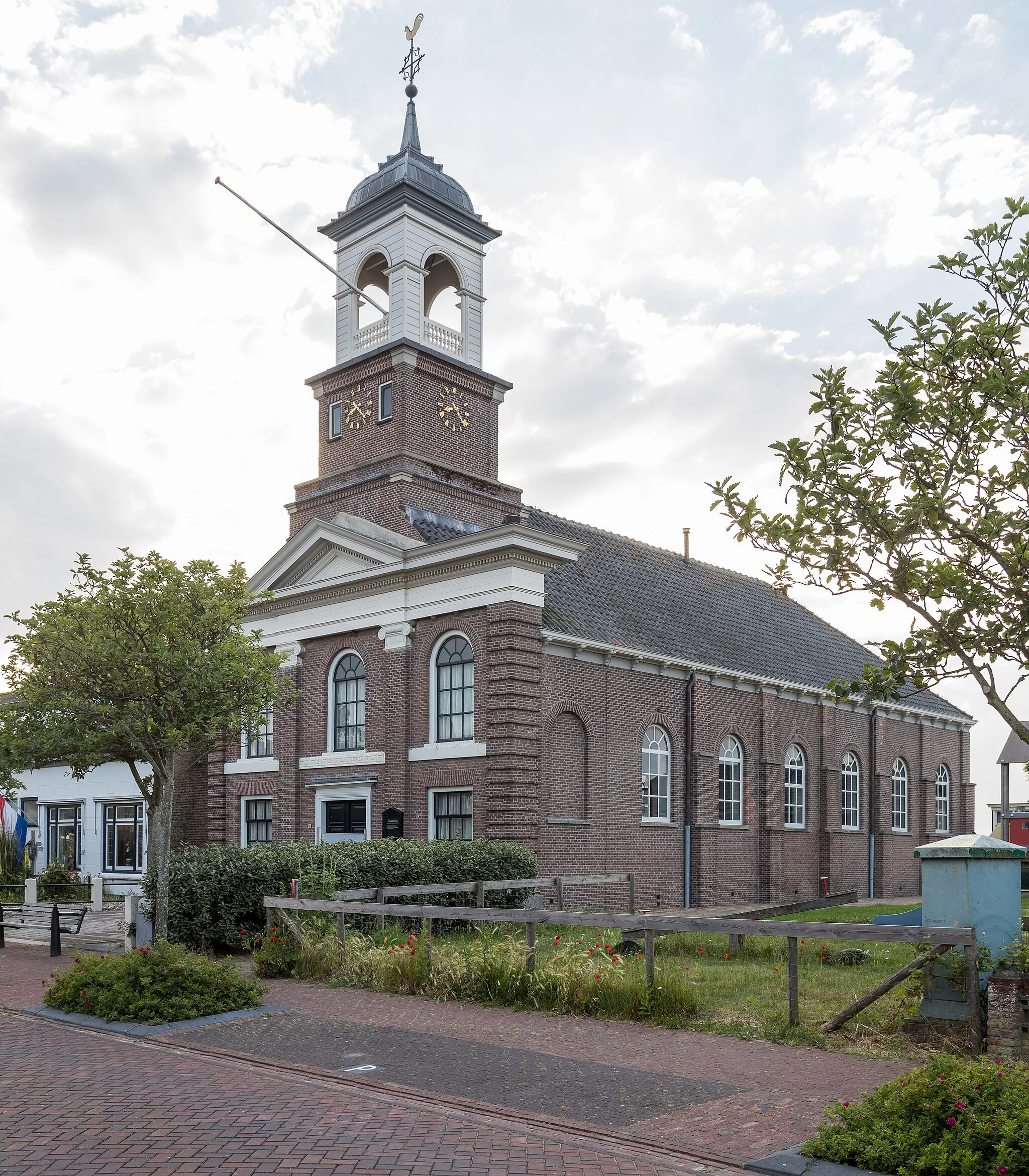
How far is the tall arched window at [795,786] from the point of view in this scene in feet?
112

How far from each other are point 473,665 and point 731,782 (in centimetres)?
967

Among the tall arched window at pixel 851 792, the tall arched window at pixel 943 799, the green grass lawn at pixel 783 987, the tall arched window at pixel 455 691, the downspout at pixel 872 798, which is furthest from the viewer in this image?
the tall arched window at pixel 943 799

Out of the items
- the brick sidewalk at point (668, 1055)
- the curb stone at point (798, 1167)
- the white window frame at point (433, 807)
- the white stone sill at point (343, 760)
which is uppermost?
the white stone sill at point (343, 760)

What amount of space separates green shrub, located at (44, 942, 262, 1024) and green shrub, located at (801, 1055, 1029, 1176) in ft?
24.9

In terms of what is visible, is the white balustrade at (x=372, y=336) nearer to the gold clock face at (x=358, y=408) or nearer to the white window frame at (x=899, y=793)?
the gold clock face at (x=358, y=408)

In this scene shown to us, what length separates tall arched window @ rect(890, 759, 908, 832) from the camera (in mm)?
39281

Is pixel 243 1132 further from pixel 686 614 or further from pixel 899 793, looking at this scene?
pixel 899 793

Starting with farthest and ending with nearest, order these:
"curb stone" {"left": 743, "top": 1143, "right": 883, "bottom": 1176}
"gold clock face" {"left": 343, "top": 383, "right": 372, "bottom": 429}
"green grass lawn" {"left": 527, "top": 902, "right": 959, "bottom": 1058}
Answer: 1. "gold clock face" {"left": 343, "top": 383, "right": 372, "bottom": 429}
2. "green grass lawn" {"left": 527, "top": 902, "right": 959, "bottom": 1058}
3. "curb stone" {"left": 743, "top": 1143, "right": 883, "bottom": 1176}

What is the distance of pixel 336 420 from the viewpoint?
31312mm

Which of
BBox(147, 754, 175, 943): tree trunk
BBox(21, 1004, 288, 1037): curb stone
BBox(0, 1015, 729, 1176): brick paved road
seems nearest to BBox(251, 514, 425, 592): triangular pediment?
BBox(147, 754, 175, 943): tree trunk

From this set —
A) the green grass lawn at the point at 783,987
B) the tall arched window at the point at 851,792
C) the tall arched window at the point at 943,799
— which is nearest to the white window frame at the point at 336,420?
the green grass lawn at the point at 783,987

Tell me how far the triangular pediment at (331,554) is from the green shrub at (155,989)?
13.9 metres

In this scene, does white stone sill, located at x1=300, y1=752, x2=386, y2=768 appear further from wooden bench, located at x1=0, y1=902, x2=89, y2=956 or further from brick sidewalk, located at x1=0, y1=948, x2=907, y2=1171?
brick sidewalk, located at x1=0, y1=948, x2=907, y2=1171

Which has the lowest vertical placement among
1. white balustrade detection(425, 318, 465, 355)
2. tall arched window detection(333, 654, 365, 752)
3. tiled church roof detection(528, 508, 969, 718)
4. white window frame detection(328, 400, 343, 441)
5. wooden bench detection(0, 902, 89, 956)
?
wooden bench detection(0, 902, 89, 956)
